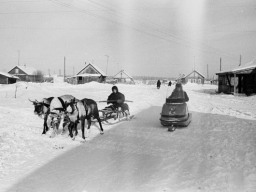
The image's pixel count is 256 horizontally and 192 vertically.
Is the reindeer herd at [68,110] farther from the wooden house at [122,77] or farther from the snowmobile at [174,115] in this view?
the wooden house at [122,77]

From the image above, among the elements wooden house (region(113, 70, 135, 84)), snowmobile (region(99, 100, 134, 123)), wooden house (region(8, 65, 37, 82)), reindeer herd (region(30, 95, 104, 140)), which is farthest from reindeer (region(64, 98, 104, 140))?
wooden house (region(8, 65, 37, 82))

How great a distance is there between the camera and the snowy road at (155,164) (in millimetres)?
5184

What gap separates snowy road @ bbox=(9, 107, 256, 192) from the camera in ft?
17.0

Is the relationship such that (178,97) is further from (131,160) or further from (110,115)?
(131,160)

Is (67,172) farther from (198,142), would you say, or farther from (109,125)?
(109,125)

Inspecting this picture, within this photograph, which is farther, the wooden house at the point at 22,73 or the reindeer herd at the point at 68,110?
the wooden house at the point at 22,73

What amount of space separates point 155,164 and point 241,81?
2927 centimetres

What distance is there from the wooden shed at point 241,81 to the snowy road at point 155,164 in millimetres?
20594

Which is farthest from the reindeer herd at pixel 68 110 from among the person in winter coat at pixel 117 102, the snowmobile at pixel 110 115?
the person in winter coat at pixel 117 102

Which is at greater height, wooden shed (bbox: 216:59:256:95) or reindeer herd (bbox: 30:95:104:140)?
wooden shed (bbox: 216:59:256:95)

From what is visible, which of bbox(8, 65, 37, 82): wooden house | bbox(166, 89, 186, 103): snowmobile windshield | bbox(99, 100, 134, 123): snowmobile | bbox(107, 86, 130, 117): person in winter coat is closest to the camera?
bbox(166, 89, 186, 103): snowmobile windshield

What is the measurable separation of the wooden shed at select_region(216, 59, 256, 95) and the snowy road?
2059 cm

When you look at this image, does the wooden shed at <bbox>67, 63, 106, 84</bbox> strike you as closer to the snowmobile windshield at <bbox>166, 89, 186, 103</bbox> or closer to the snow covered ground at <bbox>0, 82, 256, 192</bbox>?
the snowmobile windshield at <bbox>166, 89, 186, 103</bbox>

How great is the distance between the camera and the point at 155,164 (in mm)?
6438
